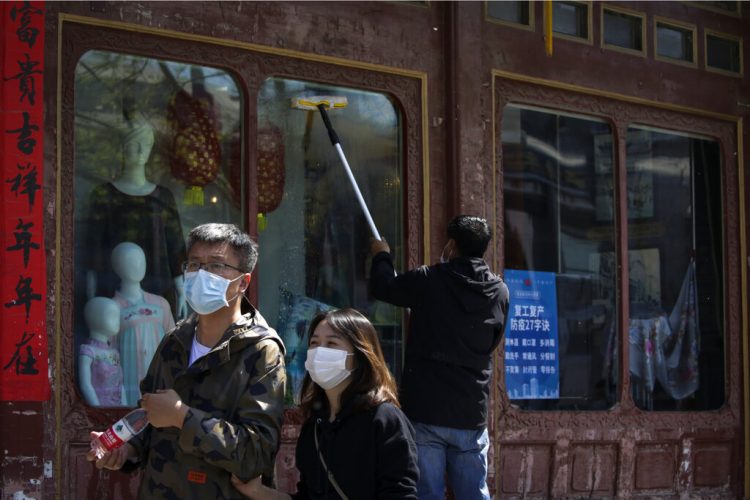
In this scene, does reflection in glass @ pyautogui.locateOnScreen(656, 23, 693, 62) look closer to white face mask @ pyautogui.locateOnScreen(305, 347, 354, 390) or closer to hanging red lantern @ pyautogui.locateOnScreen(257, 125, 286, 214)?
hanging red lantern @ pyautogui.locateOnScreen(257, 125, 286, 214)

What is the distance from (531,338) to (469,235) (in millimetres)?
2859

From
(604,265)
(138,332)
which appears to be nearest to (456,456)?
(138,332)

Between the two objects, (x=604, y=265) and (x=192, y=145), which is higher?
(x=192, y=145)

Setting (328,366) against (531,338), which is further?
(531,338)

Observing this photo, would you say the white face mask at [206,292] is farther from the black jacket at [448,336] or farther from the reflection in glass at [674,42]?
the reflection in glass at [674,42]

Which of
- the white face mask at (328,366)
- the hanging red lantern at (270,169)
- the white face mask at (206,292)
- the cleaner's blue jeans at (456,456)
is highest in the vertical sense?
the hanging red lantern at (270,169)

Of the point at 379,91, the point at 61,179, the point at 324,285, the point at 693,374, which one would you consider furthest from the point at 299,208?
the point at 693,374

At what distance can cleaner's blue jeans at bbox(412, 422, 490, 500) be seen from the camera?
17.9 feet

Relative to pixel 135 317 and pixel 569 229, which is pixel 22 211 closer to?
pixel 135 317

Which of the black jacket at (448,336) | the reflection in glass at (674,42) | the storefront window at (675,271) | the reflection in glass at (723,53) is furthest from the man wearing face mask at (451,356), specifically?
the reflection in glass at (723,53)

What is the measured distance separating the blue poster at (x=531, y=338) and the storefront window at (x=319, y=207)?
0.96 metres

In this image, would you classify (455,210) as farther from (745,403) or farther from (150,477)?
(150,477)

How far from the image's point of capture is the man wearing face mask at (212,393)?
141 inches

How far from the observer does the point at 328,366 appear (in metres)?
4.04
